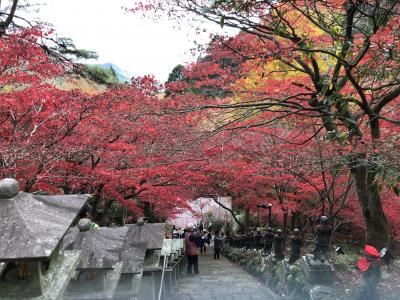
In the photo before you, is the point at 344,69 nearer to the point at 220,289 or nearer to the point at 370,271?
the point at 370,271

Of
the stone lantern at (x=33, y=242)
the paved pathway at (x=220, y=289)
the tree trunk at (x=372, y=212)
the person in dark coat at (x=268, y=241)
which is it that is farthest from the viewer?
the person in dark coat at (x=268, y=241)

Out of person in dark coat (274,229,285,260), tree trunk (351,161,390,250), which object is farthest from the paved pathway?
tree trunk (351,161,390,250)

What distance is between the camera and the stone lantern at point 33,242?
2977mm

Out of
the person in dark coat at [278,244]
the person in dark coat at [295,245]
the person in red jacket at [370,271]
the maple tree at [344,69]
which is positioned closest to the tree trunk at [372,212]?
the maple tree at [344,69]

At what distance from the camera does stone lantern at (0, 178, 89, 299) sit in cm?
298

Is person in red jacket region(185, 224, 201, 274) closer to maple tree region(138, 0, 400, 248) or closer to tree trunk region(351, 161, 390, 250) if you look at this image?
maple tree region(138, 0, 400, 248)

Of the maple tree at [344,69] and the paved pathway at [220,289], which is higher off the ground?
the maple tree at [344,69]

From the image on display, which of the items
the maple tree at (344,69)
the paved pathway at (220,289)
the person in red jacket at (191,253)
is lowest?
the paved pathway at (220,289)

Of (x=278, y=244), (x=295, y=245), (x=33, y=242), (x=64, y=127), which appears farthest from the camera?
(x=278, y=244)

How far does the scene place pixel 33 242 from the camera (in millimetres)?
3000

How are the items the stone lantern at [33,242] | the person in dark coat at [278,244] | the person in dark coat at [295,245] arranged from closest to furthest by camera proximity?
the stone lantern at [33,242] < the person in dark coat at [295,245] < the person in dark coat at [278,244]

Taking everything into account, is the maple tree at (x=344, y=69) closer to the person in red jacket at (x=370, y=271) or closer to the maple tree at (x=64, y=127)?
the person in red jacket at (x=370, y=271)

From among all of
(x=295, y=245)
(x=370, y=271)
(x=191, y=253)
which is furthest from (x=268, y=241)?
(x=370, y=271)

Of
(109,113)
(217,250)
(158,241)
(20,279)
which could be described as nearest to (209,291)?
(158,241)
